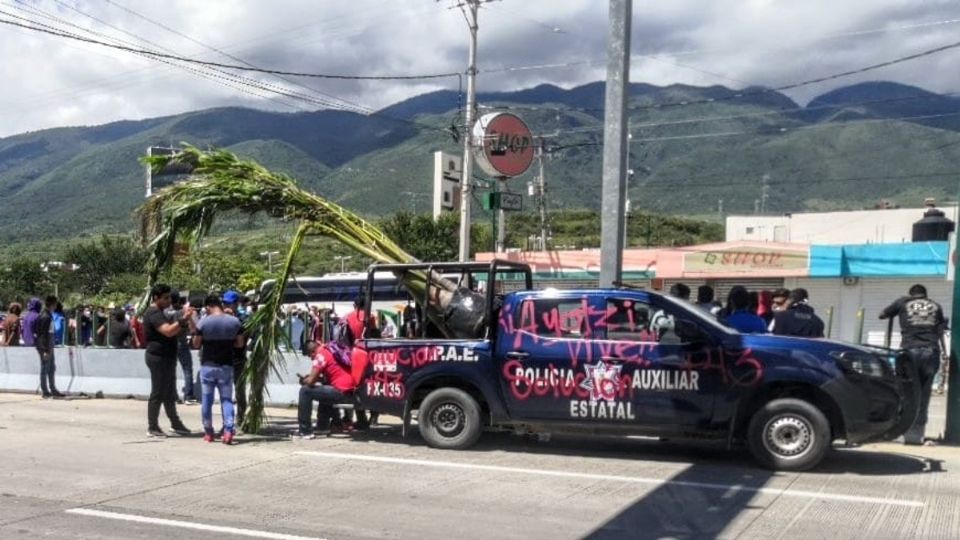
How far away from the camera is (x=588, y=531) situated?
704 centimetres

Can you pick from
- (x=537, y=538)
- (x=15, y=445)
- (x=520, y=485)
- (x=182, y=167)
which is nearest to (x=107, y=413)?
(x=15, y=445)

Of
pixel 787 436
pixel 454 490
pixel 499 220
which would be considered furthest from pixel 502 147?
pixel 454 490

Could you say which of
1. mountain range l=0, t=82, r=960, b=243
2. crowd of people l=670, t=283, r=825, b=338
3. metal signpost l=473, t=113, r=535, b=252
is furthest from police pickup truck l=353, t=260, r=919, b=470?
mountain range l=0, t=82, r=960, b=243

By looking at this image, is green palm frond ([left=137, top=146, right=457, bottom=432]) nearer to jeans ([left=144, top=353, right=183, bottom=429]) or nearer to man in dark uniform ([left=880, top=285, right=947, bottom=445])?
jeans ([left=144, top=353, right=183, bottom=429])

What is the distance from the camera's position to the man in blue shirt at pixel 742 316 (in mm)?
10845

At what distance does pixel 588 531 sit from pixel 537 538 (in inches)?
16.9

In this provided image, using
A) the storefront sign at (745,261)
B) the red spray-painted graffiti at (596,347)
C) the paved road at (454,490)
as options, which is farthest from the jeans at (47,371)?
the storefront sign at (745,261)

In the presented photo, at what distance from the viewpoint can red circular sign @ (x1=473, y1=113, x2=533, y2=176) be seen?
987 inches

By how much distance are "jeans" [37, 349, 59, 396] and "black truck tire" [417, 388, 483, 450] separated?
864 centimetres

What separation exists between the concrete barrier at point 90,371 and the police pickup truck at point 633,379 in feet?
17.7

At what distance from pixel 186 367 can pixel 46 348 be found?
2.90 metres

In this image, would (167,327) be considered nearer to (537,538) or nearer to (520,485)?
Result: (520,485)

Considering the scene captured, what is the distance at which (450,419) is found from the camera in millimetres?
10641

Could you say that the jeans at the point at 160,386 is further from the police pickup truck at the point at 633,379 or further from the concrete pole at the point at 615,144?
the concrete pole at the point at 615,144
